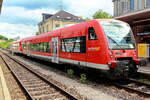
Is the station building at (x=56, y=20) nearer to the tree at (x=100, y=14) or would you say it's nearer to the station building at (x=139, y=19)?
the tree at (x=100, y=14)

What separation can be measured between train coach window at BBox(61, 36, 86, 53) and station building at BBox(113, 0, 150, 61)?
4.87m

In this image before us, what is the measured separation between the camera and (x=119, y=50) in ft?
27.8

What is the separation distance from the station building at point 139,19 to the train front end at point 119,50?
11.8ft

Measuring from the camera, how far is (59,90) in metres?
7.80

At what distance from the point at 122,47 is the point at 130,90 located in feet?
6.70

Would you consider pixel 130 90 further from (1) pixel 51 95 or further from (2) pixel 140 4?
(2) pixel 140 4

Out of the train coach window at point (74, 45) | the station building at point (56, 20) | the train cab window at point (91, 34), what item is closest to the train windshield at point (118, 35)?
the train cab window at point (91, 34)

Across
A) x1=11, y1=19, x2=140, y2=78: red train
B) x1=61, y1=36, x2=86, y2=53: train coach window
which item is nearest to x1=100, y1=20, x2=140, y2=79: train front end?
x1=11, y1=19, x2=140, y2=78: red train

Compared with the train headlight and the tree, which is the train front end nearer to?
the train headlight

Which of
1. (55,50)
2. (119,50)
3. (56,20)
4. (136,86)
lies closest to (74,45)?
(119,50)

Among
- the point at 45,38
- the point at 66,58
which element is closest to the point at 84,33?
the point at 66,58

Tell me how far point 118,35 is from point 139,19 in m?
6.85

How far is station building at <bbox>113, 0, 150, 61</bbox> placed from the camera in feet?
44.6

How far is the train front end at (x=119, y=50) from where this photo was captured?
8.15 meters
